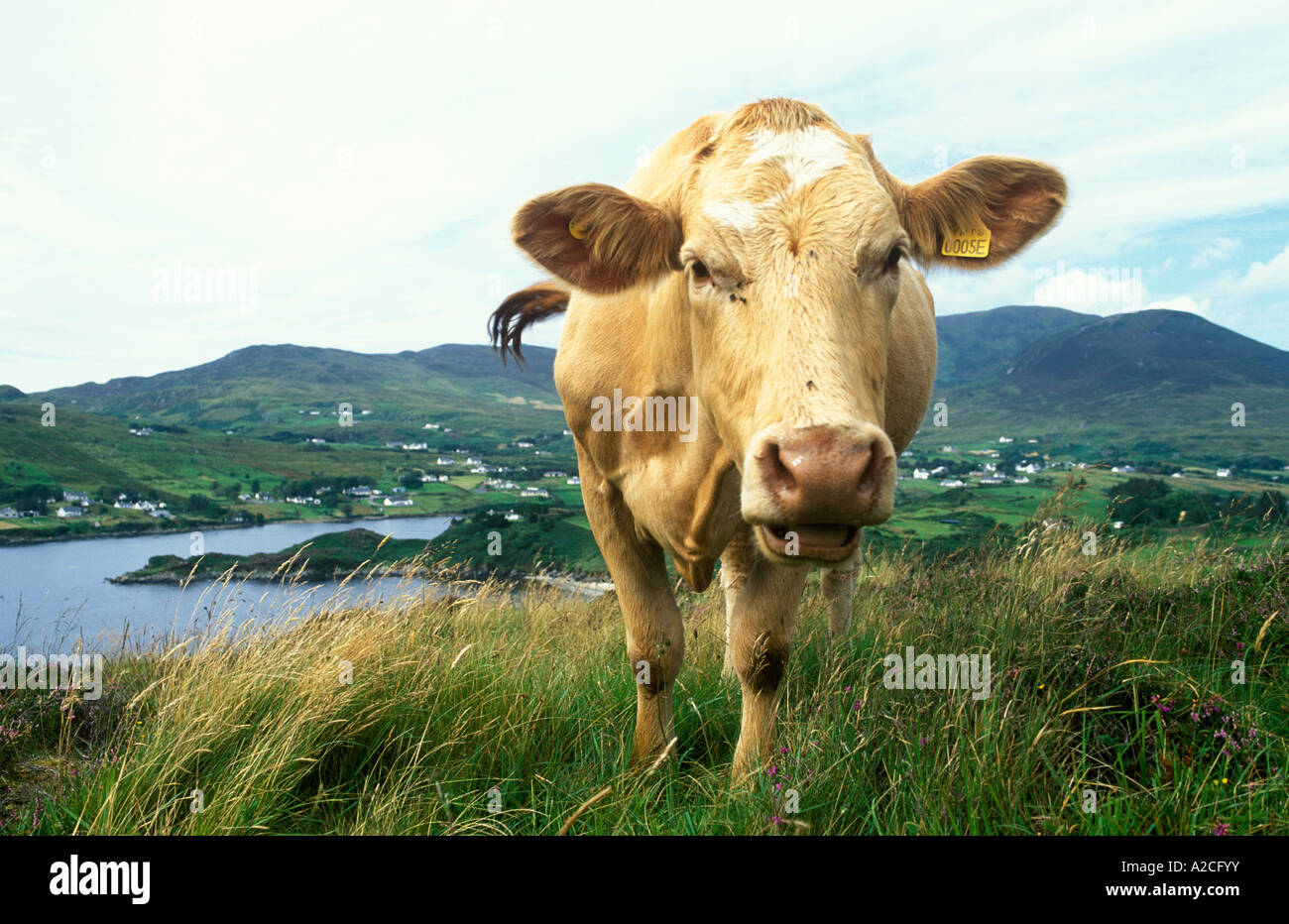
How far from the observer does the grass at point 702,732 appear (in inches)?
116

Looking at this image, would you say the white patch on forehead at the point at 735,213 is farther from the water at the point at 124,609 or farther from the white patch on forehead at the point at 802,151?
the water at the point at 124,609

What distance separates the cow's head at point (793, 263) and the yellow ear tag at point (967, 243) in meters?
0.03

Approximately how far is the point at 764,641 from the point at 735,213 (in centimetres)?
246

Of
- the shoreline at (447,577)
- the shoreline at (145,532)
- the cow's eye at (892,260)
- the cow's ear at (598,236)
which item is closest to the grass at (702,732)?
the shoreline at (447,577)

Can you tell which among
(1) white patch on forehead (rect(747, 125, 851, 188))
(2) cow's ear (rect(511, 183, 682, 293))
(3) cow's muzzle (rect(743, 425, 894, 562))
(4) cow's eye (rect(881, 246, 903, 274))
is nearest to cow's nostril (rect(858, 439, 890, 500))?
(3) cow's muzzle (rect(743, 425, 894, 562))

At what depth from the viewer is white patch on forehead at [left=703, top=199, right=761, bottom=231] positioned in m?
2.85

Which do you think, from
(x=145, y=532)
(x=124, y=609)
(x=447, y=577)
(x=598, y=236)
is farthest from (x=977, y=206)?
(x=145, y=532)

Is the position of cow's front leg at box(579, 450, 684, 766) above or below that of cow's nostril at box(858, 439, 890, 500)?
below

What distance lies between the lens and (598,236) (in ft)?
11.6

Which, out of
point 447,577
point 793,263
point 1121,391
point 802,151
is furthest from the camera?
point 1121,391

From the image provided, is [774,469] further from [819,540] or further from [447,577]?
[447,577]

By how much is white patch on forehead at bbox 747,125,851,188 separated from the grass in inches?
95.2

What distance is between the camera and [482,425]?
307ft

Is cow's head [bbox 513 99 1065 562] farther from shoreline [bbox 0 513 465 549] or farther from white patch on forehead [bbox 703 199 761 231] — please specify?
shoreline [bbox 0 513 465 549]
